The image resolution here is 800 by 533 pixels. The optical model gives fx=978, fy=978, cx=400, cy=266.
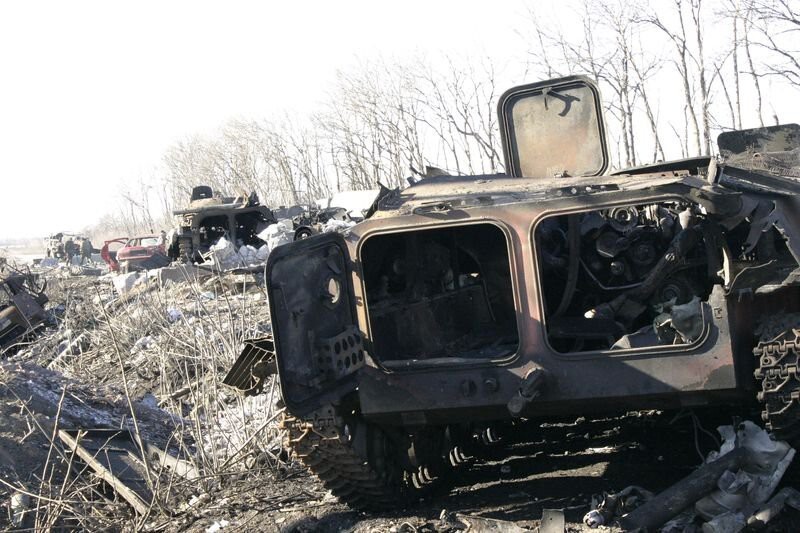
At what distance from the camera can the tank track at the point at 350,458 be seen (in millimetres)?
5168

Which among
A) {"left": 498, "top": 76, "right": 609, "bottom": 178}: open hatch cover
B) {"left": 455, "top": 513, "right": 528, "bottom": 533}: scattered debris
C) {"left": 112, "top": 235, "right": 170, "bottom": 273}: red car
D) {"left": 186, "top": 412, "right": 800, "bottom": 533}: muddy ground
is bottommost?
{"left": 186, "top": 412, "right": 800, "bottom": 533}: muddy ground

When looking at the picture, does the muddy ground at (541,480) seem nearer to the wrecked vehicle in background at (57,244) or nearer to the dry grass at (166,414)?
the dry grass at (166,414)

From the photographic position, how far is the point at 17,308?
49.1ft

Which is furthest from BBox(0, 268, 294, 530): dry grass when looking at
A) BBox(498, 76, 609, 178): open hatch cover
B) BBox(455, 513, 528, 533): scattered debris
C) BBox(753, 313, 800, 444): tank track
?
BBox(753, 313, 800, 444): tank track

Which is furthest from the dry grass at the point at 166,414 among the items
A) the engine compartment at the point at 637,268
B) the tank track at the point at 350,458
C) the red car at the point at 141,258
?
the red car at the point at 141,258

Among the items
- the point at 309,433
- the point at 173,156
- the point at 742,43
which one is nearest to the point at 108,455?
the point at 309,433

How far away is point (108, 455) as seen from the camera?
747 cm

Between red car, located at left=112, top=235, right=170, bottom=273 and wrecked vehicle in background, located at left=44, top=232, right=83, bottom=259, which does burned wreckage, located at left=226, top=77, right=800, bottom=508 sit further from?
wrecked vehicle in background, located at left=44, top=232, right=83, bottom=259

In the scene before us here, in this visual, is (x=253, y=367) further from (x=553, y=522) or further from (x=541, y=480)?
(x=553, y=522)

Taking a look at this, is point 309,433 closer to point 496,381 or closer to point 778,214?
point 496,381

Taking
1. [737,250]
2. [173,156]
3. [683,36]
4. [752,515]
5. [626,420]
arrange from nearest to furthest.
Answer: [752,515], [737,250], [626,420], [683,36], [173,156]

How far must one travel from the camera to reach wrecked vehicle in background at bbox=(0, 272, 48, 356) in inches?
583

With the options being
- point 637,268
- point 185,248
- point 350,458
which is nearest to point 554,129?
point 637,268

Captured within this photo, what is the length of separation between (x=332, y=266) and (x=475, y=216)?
815 mm
